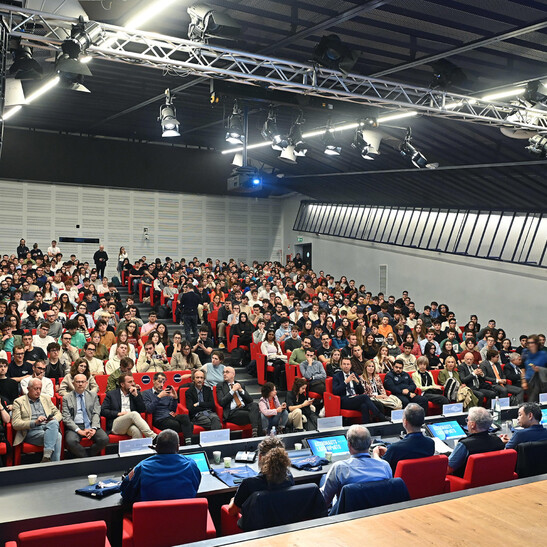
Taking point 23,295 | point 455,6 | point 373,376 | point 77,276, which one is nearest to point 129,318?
point 23,295

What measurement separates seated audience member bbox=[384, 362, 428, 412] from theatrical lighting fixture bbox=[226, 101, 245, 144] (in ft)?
17.0

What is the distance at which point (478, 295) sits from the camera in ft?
48.9

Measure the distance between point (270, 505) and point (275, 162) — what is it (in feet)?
53.8

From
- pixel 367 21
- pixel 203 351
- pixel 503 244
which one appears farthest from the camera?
pixel 503 244

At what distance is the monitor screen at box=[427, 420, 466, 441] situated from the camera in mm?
5848

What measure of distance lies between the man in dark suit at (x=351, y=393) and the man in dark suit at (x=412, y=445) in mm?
3026

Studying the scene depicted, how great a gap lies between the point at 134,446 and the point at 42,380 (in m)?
2.23

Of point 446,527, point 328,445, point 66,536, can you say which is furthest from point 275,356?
point 446,527

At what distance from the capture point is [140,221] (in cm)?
1956

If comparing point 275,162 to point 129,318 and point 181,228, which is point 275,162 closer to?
point 181,228

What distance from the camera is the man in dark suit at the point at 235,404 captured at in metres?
7.03

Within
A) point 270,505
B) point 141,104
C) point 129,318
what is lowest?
point 270,505

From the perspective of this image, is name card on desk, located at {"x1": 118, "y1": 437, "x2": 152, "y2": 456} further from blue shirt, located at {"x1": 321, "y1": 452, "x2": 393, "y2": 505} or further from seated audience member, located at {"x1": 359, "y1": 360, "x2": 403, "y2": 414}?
seated audience member, located at {"x1": 359, "y1": 360, "x2": 403, "y2": 414}

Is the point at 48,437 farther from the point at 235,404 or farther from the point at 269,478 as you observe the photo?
the point at 269,478
